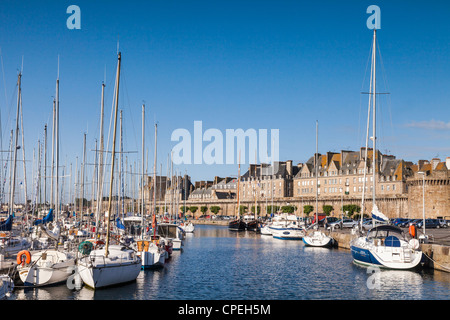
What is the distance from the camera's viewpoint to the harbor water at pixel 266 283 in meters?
25.5

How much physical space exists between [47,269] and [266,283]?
40.5 ft

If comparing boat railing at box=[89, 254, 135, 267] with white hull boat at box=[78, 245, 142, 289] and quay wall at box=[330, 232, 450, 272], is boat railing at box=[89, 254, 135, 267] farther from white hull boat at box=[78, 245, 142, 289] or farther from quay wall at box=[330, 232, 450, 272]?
quay wall at box=[330, 232, 450, 272]

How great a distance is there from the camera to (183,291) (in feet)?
89.5

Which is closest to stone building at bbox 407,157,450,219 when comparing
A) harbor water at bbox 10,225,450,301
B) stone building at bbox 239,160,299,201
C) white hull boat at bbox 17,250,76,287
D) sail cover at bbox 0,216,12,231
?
stone building at bbox 239,160,299,201

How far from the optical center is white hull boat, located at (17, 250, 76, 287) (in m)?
25.5

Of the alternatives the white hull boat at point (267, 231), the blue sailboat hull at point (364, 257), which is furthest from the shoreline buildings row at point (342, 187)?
the blue sailboat hull at point (364, 257)

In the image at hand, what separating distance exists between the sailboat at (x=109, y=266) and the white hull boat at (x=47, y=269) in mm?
1394

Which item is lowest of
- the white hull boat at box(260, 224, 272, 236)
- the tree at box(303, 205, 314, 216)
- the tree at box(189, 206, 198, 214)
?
the tree at box(189, 206, 198, 214)

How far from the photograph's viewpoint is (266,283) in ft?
99.6

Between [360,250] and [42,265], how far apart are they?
70.3 ft

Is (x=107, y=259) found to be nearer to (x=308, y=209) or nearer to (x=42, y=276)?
(x=42, y=276)

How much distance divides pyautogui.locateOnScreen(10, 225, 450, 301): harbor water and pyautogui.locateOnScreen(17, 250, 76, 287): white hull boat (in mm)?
458
